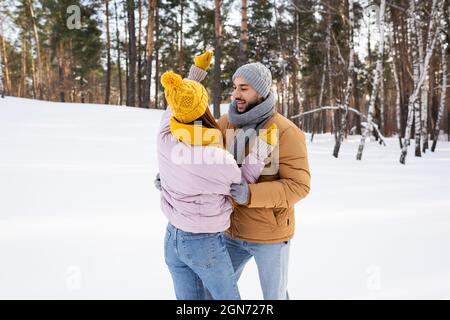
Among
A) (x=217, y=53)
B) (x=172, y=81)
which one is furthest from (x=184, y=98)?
(x=217, y=53)

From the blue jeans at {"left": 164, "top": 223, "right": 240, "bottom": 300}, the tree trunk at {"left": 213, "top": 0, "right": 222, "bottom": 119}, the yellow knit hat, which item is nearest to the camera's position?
the yellow knit hat

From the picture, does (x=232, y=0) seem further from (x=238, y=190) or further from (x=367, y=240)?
(x=238, y=190)

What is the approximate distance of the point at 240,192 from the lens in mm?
1704

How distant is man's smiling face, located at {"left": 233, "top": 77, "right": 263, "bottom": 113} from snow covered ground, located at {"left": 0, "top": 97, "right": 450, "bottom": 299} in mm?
1653

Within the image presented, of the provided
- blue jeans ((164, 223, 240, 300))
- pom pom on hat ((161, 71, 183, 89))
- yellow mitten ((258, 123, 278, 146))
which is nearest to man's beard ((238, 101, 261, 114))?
yellow mitten ((258, 123, 278, 146))

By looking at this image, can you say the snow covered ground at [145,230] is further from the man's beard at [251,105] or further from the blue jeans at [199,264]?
the man's beard at [251,105]

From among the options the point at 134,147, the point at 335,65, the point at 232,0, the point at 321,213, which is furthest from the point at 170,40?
the point at 321,213

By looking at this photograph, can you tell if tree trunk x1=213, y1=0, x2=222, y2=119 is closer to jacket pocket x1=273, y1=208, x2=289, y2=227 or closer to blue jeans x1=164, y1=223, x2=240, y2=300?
jacket pocket x1=273, y1=208, x2=289, y2=227

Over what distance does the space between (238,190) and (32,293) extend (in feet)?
7.03

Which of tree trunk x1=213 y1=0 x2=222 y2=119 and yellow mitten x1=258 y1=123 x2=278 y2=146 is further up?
tree trunk x1=213 y1=0 x2=222 y2=119

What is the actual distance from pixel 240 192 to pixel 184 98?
1.81ft

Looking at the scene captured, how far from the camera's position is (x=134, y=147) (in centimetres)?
888

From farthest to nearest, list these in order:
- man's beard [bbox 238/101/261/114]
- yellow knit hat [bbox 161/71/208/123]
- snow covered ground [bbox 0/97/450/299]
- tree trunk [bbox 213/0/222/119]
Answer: tree trunk [bbox 213/0/222/119]
snow covered ground [bbox 0/97/450/299]
man's beard [bbox 238/101/261/114]
yellow knit hat [bbox 161/71/208/123]

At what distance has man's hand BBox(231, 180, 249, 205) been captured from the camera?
1705 mm
